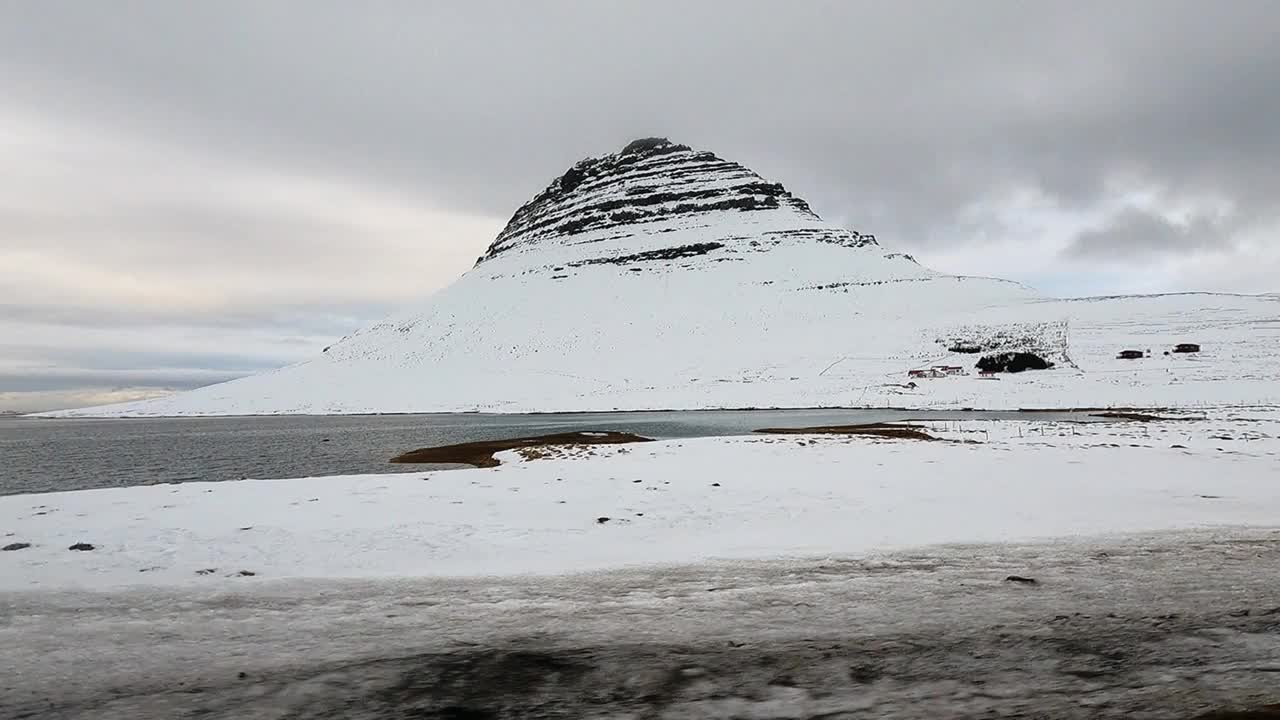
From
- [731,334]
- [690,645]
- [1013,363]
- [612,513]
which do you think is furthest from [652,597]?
[731,334]

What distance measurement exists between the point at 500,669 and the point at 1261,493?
1459 centimetres

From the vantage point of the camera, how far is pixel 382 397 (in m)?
103

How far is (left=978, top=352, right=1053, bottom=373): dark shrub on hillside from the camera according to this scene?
7306 cm

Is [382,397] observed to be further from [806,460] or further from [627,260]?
[806,460]

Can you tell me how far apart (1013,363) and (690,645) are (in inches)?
3171

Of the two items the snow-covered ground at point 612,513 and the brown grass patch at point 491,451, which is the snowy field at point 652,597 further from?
the brown grass patch at point 491,451

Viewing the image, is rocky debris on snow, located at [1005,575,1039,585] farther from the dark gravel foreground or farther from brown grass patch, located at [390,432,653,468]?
brown grass patch, located at [390,432,653,468]

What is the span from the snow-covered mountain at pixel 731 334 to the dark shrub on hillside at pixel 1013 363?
2876 mm

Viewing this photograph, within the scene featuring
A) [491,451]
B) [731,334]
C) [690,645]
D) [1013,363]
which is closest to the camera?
[690,645]

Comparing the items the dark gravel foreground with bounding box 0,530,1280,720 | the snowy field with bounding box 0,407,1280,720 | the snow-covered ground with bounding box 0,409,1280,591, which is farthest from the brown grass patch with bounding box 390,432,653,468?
the dark gravel foreground with bounding box 0,530,1280,720

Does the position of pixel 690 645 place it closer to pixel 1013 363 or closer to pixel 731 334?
pixel 1013 363

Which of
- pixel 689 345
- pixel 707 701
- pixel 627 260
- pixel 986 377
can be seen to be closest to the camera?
pixel 707 701

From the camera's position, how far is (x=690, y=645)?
208 inches

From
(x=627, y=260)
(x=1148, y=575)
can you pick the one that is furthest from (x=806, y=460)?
(x=627, y=260)
